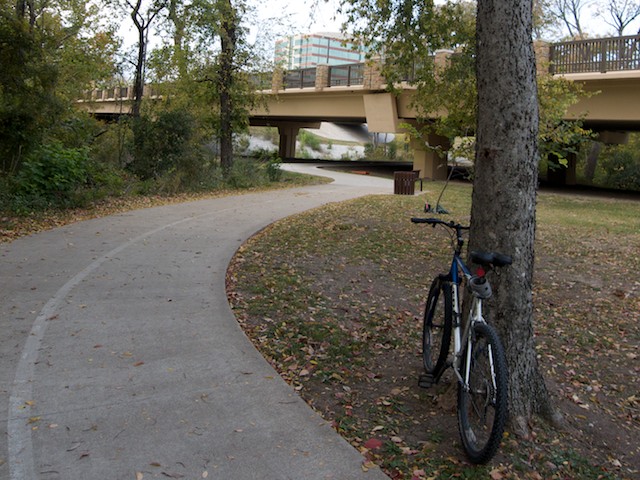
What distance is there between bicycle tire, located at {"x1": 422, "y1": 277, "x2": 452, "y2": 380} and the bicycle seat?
56cm

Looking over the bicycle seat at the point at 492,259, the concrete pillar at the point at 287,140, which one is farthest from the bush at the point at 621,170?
the bicycle seat at the point at 492,259

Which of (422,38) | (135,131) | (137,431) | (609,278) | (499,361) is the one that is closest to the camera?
(499,361)

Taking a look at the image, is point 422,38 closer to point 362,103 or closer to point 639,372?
point 639,372

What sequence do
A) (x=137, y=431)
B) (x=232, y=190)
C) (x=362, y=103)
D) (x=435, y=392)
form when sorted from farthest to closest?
(x=362, y=103)
(x=232, y=190)
(x=435, y=392)
(x=137, y=431)

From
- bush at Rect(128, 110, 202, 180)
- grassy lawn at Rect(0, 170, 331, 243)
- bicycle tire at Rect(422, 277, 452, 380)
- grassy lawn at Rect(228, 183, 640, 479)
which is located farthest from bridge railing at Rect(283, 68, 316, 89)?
bicycle tire at Rect(422, 277, 452, 380)

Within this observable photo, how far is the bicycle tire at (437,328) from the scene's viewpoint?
15.0 feet

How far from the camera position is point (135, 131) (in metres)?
19.1

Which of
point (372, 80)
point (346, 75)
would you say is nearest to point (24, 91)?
point (372, 80)

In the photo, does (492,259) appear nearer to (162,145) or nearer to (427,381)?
(427,381)

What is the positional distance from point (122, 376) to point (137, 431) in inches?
37.4

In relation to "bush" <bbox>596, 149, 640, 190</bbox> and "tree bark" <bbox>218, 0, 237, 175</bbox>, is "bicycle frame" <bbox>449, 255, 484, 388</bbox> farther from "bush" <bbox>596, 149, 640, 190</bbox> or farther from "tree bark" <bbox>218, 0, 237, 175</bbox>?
"bush" <bbox>596, 149, 640, 190</bbox>

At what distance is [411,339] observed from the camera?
6211 mm

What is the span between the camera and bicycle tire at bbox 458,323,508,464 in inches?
136

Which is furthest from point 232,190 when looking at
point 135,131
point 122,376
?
→ point 122,376
